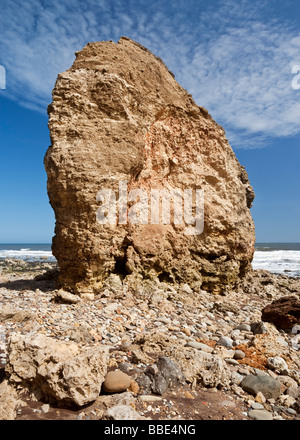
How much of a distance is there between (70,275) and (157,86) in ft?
21.6

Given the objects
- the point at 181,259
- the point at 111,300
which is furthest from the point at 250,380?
the point at 181,259

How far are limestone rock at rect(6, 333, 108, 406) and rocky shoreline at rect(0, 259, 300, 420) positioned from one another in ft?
0.03

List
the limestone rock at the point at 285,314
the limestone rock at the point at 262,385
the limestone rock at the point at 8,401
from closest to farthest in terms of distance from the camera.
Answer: the limestone rock at the point at 8,401 → the limestone rock at the point at 262,385 → the limestone rock at the point at 285,314

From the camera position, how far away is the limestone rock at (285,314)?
610 cm

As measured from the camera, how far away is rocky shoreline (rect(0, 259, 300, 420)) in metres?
3.01

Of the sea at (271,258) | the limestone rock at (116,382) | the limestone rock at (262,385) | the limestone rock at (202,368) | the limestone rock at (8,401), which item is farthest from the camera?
the sea at (271,258)

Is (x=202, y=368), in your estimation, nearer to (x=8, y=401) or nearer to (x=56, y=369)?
(x=56, y=369)

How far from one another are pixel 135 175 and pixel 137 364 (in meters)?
5.55

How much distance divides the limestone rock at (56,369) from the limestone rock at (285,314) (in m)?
4.55

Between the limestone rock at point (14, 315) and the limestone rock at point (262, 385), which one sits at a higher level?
the limestone rock at point (14, 315)

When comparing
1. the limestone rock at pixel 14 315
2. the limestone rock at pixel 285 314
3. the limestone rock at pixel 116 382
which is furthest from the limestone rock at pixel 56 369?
the limestone rock at pixel 285 314

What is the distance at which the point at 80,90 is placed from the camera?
760 centimetres

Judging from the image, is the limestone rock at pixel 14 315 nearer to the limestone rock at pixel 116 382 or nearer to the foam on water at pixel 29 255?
the limestone rock at pixel 116 382

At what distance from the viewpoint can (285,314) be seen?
6.20 m
